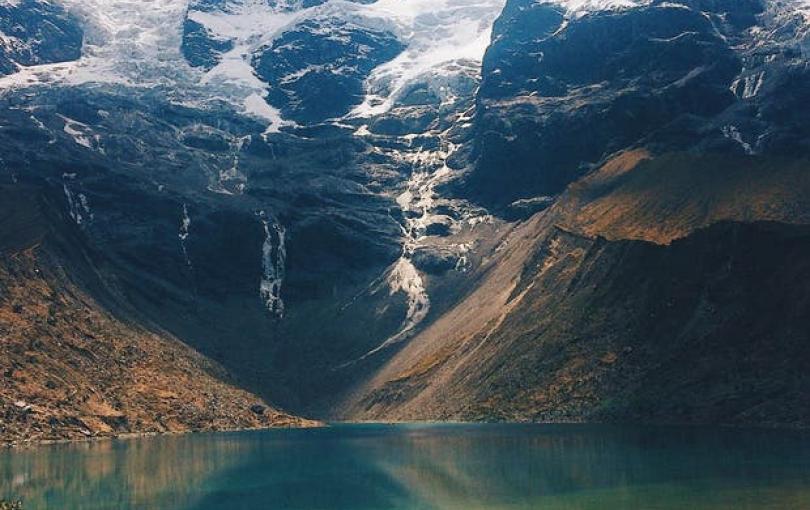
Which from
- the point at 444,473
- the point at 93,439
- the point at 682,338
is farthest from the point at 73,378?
the point at 682,338

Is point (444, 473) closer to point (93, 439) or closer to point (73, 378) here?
point (93, 439)

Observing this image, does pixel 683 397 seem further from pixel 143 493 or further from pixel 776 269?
pixel 143 493

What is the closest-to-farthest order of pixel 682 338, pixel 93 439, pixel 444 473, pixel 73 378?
pixel 444 473 < pixel 93 439 < pixel 682 338 < pixel 73 378

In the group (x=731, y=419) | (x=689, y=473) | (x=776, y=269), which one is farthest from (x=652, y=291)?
(x=689, y=473)

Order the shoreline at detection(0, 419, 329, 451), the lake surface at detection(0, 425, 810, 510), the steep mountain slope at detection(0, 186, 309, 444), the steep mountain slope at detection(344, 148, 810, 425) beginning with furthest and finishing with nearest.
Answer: the steep mountain slope at detection(0, 186, 309, 444) < the steep mountain slope at detection(344, 148, 810, 425) < the shoreline at detection(0, 419, 329, 451) < the lake surface at detection(0, 425, 810, 510)

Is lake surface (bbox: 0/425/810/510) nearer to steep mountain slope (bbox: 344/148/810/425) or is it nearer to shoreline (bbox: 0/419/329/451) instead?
shoreline (bbox: 0/419/329/451)

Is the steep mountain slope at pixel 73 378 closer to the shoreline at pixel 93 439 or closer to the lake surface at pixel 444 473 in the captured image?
the shoreline at pixel 93 439

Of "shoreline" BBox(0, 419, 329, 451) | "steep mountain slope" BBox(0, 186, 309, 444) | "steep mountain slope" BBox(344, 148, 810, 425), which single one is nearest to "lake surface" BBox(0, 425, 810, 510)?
"shoreline" BBox(0, 419, 329, 451)

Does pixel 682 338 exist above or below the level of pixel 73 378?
above
